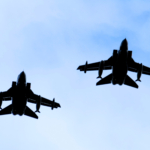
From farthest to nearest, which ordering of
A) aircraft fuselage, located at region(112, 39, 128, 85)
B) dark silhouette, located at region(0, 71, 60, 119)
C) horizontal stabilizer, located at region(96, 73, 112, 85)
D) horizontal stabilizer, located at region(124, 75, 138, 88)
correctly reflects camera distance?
horizontal stabilizer, located at region(96, 73, 112, 85), horizontal stabilizer, located at region(124, 75, 138, 88), dark silhouette, located at region(0, 71, 60, 119), aircraft fuselage, located at region(112, 39, 128, 85)

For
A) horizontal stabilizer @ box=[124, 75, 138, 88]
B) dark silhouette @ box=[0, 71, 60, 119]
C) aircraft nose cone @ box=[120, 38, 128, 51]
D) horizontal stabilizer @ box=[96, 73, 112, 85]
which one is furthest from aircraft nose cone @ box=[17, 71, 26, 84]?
horizontal stabilizer @ box=[124, 75, 138, 88]

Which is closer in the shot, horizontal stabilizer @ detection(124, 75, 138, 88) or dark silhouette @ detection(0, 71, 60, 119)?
dark silhouette @ detection(0, 71, 60, 119)

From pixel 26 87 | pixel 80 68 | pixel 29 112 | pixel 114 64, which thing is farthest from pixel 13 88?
pixel 114 64

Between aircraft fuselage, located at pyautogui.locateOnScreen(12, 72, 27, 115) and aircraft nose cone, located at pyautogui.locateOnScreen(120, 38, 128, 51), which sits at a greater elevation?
aircraft nose cone, located at pyautogui.locateOnScreen(120, 38, 128, 51)

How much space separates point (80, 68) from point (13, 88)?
1332cm

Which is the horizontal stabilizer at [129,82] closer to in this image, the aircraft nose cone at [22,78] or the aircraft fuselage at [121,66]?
the aircraft fuselage at [121,66]

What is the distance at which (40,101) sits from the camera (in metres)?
74.0

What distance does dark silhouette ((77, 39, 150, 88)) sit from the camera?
69750 millimetres

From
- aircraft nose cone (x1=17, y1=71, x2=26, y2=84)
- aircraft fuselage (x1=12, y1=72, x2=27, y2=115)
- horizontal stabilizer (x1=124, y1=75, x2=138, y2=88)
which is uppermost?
horizontal stabilizer (x1=124, y1=75, x2=138, y2=88)

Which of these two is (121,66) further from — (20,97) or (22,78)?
(20,97)

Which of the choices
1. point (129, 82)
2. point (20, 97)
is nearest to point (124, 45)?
point (129, 82)

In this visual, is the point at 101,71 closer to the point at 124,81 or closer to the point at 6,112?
the point at 124,81

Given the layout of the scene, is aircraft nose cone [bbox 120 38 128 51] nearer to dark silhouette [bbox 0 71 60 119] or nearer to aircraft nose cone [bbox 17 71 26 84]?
dark silhouette [bbox 0 71 60 119]

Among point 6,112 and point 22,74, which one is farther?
point 6,112
